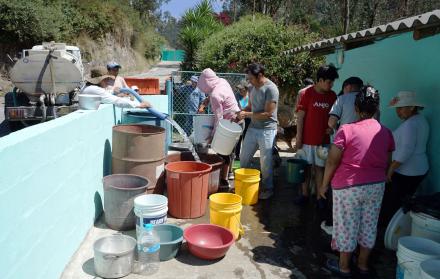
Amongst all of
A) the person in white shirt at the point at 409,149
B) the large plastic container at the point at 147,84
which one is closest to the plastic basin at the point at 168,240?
the person in white shirt at the point at 409,149

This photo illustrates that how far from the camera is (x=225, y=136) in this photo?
5.12 m

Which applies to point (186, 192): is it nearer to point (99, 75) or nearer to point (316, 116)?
point (316, 116)

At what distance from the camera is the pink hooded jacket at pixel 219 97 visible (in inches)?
211

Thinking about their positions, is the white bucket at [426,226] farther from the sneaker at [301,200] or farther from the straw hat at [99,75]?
the straw hat at [99,75]

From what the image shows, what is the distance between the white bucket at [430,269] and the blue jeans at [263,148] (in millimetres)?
2781

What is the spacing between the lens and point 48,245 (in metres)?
2.84

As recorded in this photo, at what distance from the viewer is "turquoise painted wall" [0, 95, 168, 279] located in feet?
7.40

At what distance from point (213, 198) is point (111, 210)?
1.13m

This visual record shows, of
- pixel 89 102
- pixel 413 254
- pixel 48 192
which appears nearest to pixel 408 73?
pixel 413 254

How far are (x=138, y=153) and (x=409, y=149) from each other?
2.97 meters

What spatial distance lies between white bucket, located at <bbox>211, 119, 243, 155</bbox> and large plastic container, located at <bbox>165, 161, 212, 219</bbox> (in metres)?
0.75

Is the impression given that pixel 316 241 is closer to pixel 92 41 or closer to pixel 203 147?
pixel 203 147

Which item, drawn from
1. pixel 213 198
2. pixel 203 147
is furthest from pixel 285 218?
pixel 203 147

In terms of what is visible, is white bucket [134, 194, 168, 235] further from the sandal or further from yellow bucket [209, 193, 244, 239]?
the sandal
